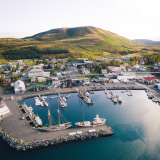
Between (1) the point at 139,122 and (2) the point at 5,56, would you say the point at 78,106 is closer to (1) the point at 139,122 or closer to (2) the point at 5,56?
(1) the point at 139,122

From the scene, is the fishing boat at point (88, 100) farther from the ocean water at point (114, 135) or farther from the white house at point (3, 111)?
the white house at point (3, 111)

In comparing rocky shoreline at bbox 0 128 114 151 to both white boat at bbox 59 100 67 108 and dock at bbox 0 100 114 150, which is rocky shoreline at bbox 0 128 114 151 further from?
white boat at bbox 59 100 67 108

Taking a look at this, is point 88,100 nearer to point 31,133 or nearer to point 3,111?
point 31,133

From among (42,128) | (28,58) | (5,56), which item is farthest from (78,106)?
(5,56)

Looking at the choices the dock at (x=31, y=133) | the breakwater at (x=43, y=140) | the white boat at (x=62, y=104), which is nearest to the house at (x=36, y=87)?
the white boat at (x=62, y=104)

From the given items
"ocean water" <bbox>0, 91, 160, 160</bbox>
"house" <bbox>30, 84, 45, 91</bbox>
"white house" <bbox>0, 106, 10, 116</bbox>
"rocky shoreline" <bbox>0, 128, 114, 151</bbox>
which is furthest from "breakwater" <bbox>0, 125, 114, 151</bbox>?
"house" <bbox>30, 84, 45, 91</bbox>

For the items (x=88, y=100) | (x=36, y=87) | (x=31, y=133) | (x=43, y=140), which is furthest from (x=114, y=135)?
(x=36, y=87)
